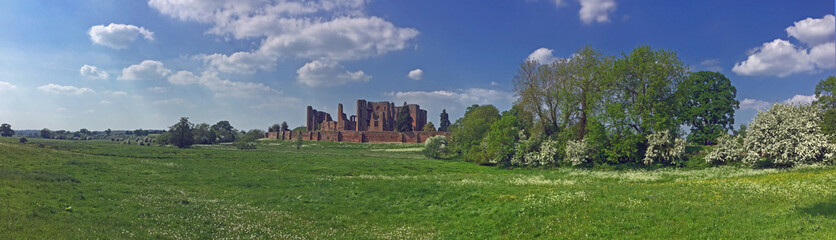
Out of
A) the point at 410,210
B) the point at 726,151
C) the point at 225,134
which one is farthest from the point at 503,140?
the point at 225,134

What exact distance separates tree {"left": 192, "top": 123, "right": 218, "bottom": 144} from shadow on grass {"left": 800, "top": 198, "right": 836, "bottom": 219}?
115788 millimetres

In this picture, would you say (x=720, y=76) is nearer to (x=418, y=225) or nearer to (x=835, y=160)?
(x=835, y=160)

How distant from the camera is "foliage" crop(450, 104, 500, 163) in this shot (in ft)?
183

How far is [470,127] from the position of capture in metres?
63.2

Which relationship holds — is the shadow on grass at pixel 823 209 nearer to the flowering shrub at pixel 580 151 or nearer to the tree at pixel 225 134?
the flowering shrub at pixel 580 151

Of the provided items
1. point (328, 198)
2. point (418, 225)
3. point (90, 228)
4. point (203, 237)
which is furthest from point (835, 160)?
point (90, 228)

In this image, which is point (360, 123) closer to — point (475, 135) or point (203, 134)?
point (203, 134)

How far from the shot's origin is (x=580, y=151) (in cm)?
4116

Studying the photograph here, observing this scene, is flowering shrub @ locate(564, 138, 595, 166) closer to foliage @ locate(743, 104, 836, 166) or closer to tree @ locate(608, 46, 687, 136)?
tree @ locate(608, 46, 687, 136)

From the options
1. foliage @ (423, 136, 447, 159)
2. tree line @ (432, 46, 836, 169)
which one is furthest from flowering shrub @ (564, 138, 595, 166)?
foliage @ (423, 136, 447, 159)

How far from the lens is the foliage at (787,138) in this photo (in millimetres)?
29156

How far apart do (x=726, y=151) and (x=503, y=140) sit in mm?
21996

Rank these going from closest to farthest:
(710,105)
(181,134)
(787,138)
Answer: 1. (787,138)
2. (710,105)
3. (181,134)

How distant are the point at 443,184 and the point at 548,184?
270 inches
